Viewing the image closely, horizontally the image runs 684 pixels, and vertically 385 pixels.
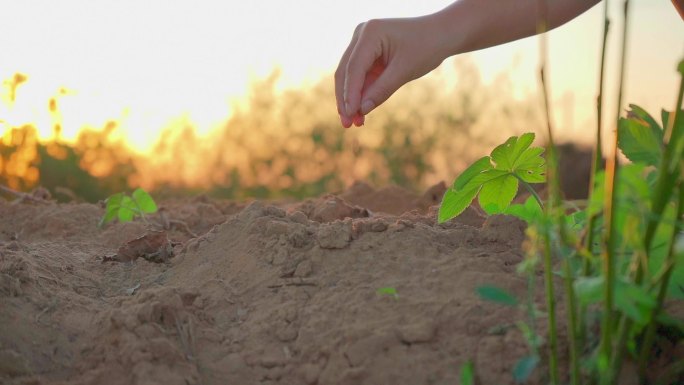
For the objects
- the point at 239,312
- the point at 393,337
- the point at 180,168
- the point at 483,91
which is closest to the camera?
the point at 393,337

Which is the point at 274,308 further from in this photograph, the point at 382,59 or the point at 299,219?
the point at 382,59

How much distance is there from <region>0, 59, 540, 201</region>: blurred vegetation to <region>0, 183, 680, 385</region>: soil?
3.72 metres

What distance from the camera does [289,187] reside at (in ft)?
21.7

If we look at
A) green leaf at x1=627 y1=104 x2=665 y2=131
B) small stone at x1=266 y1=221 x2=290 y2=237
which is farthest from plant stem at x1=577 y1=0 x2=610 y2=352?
small stone at x1=266 y1=221 x2=290 y2=237

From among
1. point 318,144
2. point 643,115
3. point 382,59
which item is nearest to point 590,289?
point 643,115

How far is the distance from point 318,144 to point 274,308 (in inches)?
204

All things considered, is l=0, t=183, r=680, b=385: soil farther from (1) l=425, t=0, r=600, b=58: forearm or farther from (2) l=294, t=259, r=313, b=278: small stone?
(1) l=425, t=0, r=600, b=58: forearm

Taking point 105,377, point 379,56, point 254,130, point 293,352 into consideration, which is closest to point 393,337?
point 293,352

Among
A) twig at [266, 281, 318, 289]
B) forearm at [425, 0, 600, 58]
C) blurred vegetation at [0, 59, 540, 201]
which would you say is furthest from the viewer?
blurred vegetation at [0, 59, 540, 201]

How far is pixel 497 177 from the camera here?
1.97 meters

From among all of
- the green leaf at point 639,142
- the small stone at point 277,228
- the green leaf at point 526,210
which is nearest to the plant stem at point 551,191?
the green leaf at point 639,142

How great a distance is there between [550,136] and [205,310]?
2.78 ft

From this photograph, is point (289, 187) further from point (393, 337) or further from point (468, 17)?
point (393, 337)

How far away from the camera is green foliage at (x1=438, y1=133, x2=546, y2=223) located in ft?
6.31
